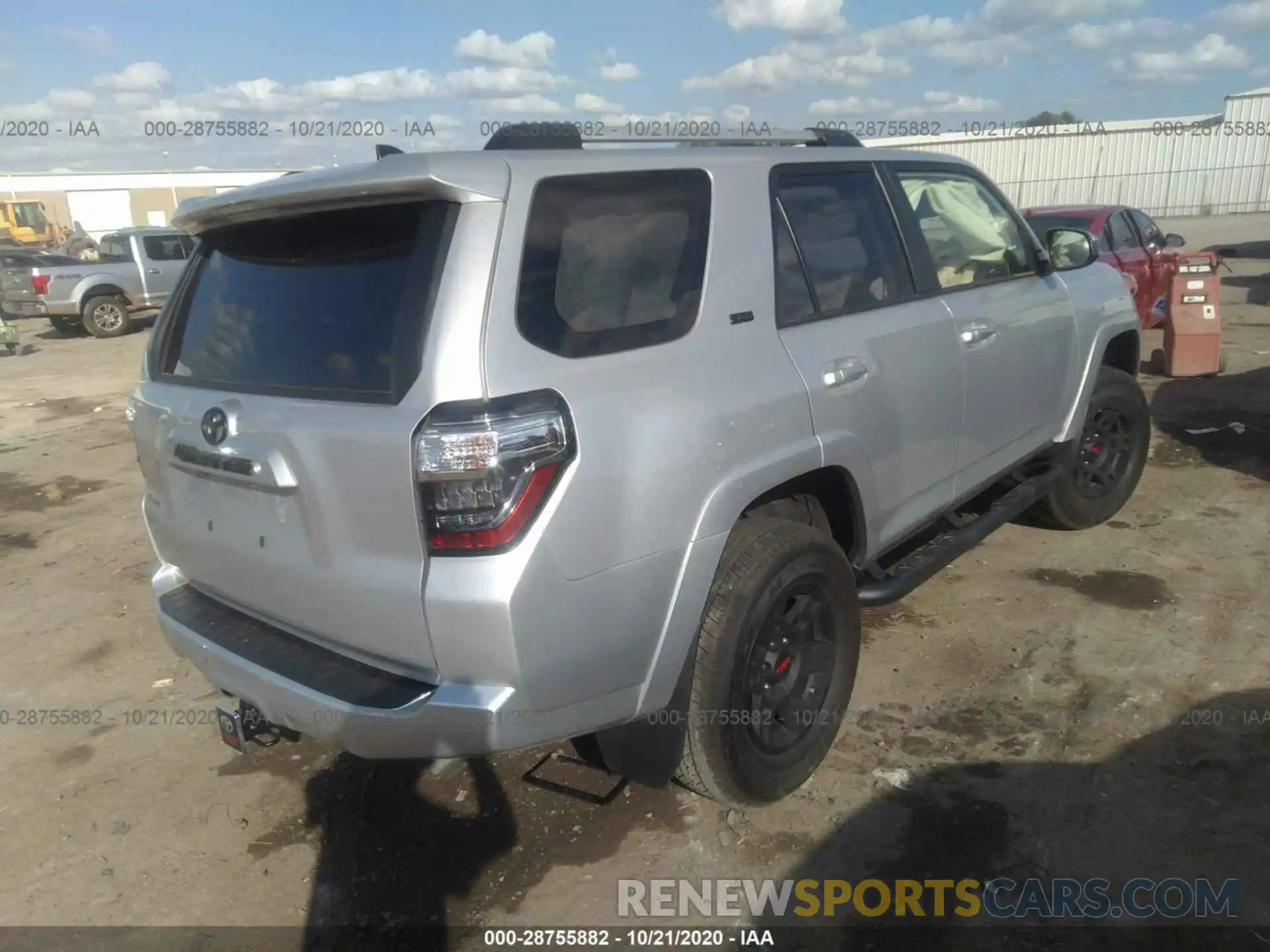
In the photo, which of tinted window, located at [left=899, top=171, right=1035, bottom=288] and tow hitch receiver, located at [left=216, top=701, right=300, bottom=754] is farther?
tinted window, located at [left=899, top=171, right=1035, bottom=288]

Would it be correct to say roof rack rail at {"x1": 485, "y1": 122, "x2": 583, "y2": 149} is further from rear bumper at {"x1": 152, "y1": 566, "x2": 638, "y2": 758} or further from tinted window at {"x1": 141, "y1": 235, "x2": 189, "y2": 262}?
tinted window at {"x1": 141, "y1": 235, "x2": 189, "y2": 262}

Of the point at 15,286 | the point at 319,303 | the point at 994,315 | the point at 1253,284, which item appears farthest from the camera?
→ the point at 15,286

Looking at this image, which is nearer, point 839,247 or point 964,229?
point 839,247

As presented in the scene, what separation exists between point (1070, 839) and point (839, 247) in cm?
203

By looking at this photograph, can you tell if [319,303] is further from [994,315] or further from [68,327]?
[68,327]

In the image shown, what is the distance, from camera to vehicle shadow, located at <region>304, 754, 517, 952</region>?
2.65 meters

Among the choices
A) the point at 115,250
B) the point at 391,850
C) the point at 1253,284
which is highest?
the point at 115,250

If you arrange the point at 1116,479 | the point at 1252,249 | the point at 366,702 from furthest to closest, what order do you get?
the point at 1252,249 → the point at 1116,479 → the point at 366,702

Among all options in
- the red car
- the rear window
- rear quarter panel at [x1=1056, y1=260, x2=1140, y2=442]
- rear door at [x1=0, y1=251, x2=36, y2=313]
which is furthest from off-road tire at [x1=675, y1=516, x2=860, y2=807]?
rear door at [x1=0, y1=251, x2=36, y2=313]

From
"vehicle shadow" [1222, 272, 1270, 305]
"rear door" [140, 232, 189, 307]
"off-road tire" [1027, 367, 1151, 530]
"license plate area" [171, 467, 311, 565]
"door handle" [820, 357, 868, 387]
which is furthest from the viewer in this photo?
"rear door" [140, 232, 189, 307]

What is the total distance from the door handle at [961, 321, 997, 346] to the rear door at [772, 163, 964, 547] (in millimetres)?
89

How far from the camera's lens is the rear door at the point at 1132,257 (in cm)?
980

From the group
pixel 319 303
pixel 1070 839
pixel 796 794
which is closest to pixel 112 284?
pixel 319 303

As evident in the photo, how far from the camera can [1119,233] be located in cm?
1005
